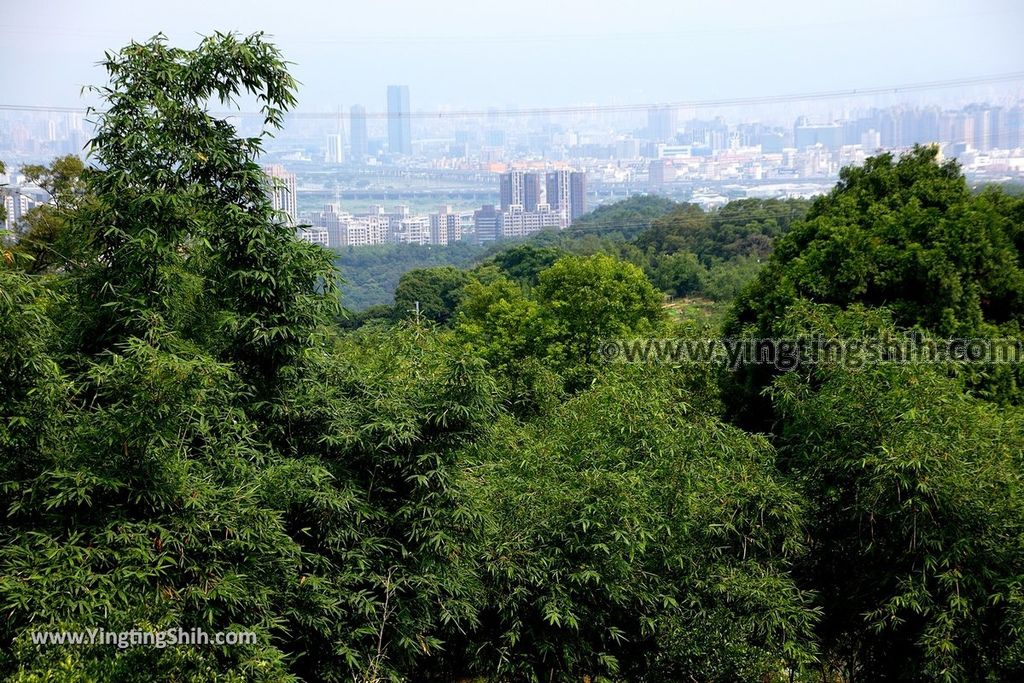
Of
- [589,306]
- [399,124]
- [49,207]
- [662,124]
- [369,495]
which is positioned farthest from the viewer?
[662,124]

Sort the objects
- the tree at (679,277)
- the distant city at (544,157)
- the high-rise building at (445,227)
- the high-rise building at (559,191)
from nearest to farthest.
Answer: the tree at (679,277) < the distant city at (544,157) < the high-rise building at (445,227) < the high-rise building at (559,191)

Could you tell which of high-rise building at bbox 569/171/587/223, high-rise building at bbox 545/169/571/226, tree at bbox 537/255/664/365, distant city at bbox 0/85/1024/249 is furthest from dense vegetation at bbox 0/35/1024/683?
high-rise building at bbox 569/171/587/223

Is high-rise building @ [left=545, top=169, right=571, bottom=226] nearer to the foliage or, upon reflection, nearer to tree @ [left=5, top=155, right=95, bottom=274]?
the foliage

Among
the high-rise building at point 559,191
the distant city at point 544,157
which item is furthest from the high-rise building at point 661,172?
the high-rise building at point 559,191

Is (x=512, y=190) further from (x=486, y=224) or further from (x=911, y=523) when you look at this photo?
(x=911, y=523)

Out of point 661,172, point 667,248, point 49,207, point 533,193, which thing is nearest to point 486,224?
point 533,193

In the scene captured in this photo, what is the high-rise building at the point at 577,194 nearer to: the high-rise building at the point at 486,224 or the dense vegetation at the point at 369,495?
the high-rise building at the point at 486,224

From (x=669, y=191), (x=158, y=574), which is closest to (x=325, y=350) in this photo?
(x=158, y=574)
